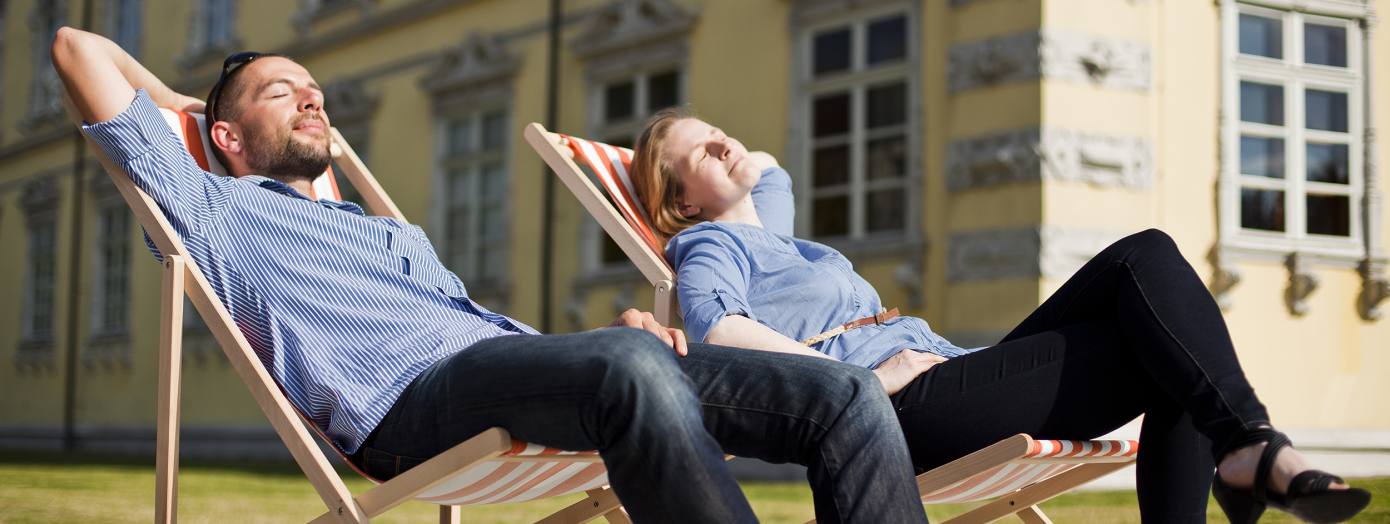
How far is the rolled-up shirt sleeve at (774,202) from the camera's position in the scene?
11.3 ft

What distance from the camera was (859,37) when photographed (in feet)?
30.3

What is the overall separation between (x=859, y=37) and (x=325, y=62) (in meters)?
6.64

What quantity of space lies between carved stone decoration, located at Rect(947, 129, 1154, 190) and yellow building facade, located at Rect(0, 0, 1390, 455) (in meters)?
0.01

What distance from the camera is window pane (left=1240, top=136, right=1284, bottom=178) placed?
28.8ft

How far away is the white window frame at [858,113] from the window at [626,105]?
3.80ft

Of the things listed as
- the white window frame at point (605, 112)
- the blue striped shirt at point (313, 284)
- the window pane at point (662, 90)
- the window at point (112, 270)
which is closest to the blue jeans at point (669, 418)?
the blue striped shirt at point (313, 284)

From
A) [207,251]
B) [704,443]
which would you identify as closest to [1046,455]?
[704,443]

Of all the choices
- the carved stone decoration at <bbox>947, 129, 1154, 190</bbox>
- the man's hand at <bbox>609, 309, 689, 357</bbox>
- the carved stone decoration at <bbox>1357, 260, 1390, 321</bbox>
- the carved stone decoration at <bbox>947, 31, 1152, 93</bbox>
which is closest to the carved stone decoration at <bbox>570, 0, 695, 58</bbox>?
the carved stone decoration at <bbox>947, 31, 1152, 93</bbox>

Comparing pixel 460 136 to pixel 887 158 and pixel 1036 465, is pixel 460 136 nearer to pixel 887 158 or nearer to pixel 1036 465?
pixel 887 158

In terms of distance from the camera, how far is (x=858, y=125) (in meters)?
9.27

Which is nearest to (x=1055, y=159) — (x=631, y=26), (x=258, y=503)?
(x=631, y=26)

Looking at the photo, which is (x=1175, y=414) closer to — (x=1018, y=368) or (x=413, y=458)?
(x=1018, y=368)

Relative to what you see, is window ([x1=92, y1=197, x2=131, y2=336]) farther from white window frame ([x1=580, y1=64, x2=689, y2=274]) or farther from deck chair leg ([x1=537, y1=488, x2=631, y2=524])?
deck chair leg ([x1=537, y1=488, x2=631, y2=524])

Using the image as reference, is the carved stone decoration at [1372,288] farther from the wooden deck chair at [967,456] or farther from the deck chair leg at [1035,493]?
the deck chair leg at [1035,493]
